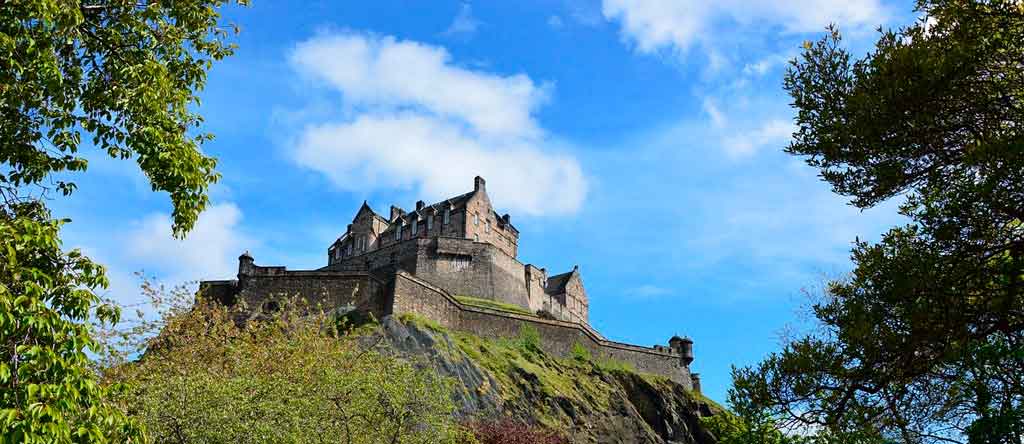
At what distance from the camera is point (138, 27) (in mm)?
11102

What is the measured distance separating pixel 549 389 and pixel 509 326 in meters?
6.53

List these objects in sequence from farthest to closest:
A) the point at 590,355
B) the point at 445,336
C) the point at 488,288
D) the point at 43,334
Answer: the point at 488,288, the point at 590,355, the point at 445,336, the point at 43,334

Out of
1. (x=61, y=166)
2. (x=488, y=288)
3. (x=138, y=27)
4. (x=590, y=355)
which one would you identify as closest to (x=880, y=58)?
(x=138, y=27)

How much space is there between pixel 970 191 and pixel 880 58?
91.8 inches

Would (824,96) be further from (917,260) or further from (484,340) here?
(484,340)

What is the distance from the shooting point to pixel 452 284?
52625 mm

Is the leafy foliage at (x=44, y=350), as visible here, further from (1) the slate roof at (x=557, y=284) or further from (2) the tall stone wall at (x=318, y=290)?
(1) the slate roof at (x=557, y=284)

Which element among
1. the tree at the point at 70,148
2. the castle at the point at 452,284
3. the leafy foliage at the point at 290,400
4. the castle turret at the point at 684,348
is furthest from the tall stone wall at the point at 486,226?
the tree at the point at 70,148

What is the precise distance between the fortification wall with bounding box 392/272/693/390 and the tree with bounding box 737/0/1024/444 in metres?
27.9

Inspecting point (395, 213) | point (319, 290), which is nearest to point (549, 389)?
point (319, 290)

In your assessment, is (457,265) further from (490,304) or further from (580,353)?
(580,353)

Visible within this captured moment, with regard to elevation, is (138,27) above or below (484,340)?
below

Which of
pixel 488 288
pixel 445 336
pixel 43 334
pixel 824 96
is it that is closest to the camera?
pixel 43 334

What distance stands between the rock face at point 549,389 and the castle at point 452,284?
62.7 inches
